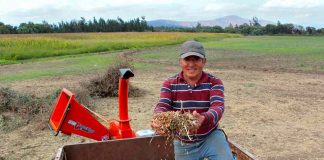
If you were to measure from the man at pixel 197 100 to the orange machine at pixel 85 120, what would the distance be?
1001mm

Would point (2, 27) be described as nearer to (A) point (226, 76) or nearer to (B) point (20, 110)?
(A) point (226, 76)

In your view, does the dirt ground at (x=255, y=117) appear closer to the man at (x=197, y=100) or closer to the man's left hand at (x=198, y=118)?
the man at (x=197, y=100)

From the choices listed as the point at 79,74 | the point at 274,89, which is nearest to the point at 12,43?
the point at 79,74

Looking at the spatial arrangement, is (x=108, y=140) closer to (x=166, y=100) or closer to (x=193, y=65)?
(x=166, y=100)

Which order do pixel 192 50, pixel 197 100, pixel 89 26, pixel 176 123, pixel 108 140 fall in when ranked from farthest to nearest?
pixel 89 26, pixel 108 140, pixel 197 100, pixel 192 50, pixel 176 123

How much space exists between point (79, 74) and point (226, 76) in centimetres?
550

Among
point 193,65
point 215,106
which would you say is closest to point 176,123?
point 215,106

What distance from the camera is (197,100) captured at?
12.5 feet

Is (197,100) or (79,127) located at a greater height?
(197,100)

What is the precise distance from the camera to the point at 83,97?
31.7ft

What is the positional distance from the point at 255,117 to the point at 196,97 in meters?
5.58

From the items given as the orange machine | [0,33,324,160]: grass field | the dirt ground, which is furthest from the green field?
the orange machine

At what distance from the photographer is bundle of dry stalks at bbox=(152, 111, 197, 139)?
3.38 meters

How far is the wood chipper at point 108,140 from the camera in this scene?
4328 mm
